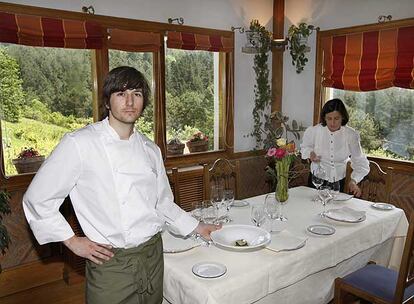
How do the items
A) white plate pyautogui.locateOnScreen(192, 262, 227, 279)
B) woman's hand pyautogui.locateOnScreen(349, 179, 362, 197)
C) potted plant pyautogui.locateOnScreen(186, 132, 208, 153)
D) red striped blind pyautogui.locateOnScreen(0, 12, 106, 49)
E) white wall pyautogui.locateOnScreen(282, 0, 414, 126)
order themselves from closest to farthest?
1. white plate pyautogui.locateOnScreen(192, 262, 227, 279)
2. red striped blind pyautogui.locateOnScreen(0, 12, 106, 49)
3. woman's hand pyautogui.locateOnScreen(349, 179, 362, 197)
4. white wall pyautogui.locateOnScreen(282, 0, 414, 126)
5. potted plant pyautogui.locateOnScreen(186, 132, 208, 153)

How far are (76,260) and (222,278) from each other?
2.03 metres

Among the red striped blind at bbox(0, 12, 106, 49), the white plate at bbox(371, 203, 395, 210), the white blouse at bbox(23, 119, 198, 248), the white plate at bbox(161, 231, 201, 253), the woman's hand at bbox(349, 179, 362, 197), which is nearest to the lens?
the white blouse at bbox(23, 119, 198, 248)

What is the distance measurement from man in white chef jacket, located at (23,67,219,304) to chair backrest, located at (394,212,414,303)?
1.19 m

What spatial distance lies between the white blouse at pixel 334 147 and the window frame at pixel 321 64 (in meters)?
0.57

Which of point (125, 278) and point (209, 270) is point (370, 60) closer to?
point (209, 270)

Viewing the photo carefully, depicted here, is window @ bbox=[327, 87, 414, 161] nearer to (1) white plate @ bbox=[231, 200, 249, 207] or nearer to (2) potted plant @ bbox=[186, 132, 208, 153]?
(2) potted plant @ bbox=[186, 132, 208, 153]

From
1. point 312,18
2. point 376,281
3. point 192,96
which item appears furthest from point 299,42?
point 376,281

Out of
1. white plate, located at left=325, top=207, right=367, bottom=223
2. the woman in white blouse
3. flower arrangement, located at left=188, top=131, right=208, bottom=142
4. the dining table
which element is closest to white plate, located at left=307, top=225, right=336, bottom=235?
the dining table

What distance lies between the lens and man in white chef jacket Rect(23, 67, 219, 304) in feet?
4.32

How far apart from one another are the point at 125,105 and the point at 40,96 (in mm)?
1956

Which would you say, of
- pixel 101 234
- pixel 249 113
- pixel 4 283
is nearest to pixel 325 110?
pixel 249 113

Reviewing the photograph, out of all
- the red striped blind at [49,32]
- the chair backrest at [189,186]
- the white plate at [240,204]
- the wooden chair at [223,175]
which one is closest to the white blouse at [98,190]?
the white plate at [240,204]

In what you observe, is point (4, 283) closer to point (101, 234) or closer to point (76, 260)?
point (76, 260)

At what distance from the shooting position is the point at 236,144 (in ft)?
14.3
